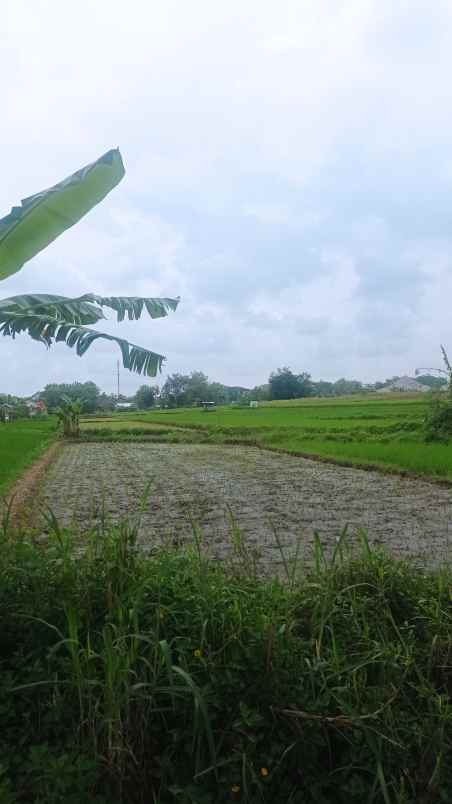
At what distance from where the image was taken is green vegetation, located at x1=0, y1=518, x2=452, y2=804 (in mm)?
1950

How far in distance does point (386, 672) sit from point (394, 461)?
10521 mm

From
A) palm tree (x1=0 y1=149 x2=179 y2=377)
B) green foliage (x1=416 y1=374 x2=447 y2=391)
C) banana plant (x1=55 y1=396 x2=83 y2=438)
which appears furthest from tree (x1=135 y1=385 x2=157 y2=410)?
palm tree (x1=0 y1=149 x2=179 y2=377)

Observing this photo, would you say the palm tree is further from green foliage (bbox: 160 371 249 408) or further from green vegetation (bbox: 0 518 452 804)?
green foliage (bbox: 160 371 249 408)

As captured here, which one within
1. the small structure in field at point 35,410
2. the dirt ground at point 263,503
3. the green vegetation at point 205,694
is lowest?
the dirt ground at point 263,503

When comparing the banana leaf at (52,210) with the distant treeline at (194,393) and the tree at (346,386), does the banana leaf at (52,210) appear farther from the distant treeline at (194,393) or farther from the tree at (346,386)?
the tree at (346,386)

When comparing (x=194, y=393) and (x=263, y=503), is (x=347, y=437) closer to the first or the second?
(x=263, y=503)

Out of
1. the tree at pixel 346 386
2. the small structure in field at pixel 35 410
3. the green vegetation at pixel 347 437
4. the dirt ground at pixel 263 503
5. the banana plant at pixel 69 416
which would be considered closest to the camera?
the dirt ground at pixel 263 503

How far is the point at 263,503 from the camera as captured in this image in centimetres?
820

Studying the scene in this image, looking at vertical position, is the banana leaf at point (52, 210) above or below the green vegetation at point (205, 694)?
above

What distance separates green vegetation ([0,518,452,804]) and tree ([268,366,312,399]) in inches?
2250

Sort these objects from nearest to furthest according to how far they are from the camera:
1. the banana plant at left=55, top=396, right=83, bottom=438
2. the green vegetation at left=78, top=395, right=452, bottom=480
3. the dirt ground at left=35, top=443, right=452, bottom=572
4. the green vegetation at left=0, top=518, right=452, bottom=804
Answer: the green vegetation at left=0, top=518, right=452, bottom=804, the dirt ground at left=35, top=443, right=452, bottom=572, the green vegetation at left=78, top=395, right=452, bottom=480, the banana plant at left=55, top=396, right=83, bottom=438

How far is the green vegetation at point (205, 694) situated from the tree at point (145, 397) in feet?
164

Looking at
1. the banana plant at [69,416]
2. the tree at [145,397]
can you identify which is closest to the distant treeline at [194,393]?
the tree at [145,397]

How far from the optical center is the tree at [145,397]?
53.0 metres
